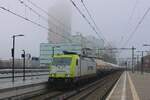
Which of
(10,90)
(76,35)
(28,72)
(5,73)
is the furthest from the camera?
(76,35)

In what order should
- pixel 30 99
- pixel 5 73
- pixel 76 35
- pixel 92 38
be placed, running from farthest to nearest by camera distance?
pixel 92 38
pixel 76 35
pixel 5 73
pixel 30 99

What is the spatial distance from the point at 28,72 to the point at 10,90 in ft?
108

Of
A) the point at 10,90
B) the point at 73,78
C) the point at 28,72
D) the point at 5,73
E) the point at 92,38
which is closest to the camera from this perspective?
the point at 10,90

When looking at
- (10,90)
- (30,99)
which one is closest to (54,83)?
(10,90)

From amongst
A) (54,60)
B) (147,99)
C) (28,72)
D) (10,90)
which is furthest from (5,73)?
(147,99)

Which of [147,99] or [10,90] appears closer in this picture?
[147,99]

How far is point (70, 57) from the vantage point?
1335 inches

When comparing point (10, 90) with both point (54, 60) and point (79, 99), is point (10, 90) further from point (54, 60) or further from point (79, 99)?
point (54, 60)

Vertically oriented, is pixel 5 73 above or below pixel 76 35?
below

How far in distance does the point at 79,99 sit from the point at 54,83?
8672 millimetres

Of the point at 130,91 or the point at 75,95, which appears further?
the point at 130,91

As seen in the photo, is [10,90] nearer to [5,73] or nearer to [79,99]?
Result: [79,99]

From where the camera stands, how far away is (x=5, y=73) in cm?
4962

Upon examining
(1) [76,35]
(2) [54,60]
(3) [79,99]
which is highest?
(1) [76,35]
